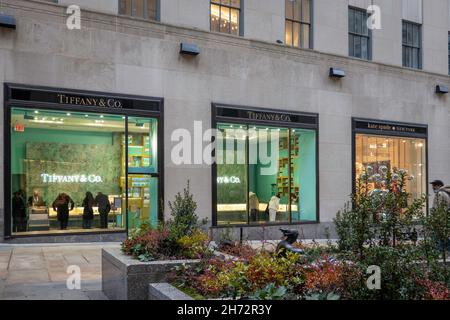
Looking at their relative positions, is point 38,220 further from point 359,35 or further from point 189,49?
point 359,35

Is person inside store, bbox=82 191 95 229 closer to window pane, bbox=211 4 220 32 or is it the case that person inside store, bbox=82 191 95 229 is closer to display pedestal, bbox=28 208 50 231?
display pedestal, bbox=28 208 50 231

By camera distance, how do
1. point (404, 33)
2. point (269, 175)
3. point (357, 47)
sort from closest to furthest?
point (269, 175), point (357, 47), point (404, 33)

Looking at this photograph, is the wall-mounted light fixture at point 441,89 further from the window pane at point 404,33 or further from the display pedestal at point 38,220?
the display pedestal at point 38,220

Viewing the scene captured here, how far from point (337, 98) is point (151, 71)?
794cm

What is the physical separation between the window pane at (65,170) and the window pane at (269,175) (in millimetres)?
4852

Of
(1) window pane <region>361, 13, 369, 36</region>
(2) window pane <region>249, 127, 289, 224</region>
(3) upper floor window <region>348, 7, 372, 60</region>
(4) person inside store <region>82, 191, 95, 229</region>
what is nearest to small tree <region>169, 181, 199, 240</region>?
(4) person inside store <region>82, 191, 95, 229</region>

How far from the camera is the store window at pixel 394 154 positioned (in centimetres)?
2200

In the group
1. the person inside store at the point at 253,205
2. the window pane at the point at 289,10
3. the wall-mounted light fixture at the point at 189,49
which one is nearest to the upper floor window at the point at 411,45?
the window pane at the point at 289,10

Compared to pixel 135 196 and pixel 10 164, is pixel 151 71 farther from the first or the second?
pixel 10 164

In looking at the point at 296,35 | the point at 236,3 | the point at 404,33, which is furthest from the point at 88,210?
the point at 404,33

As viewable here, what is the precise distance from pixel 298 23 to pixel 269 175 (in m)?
6.04

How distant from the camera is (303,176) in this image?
67.0 ft
